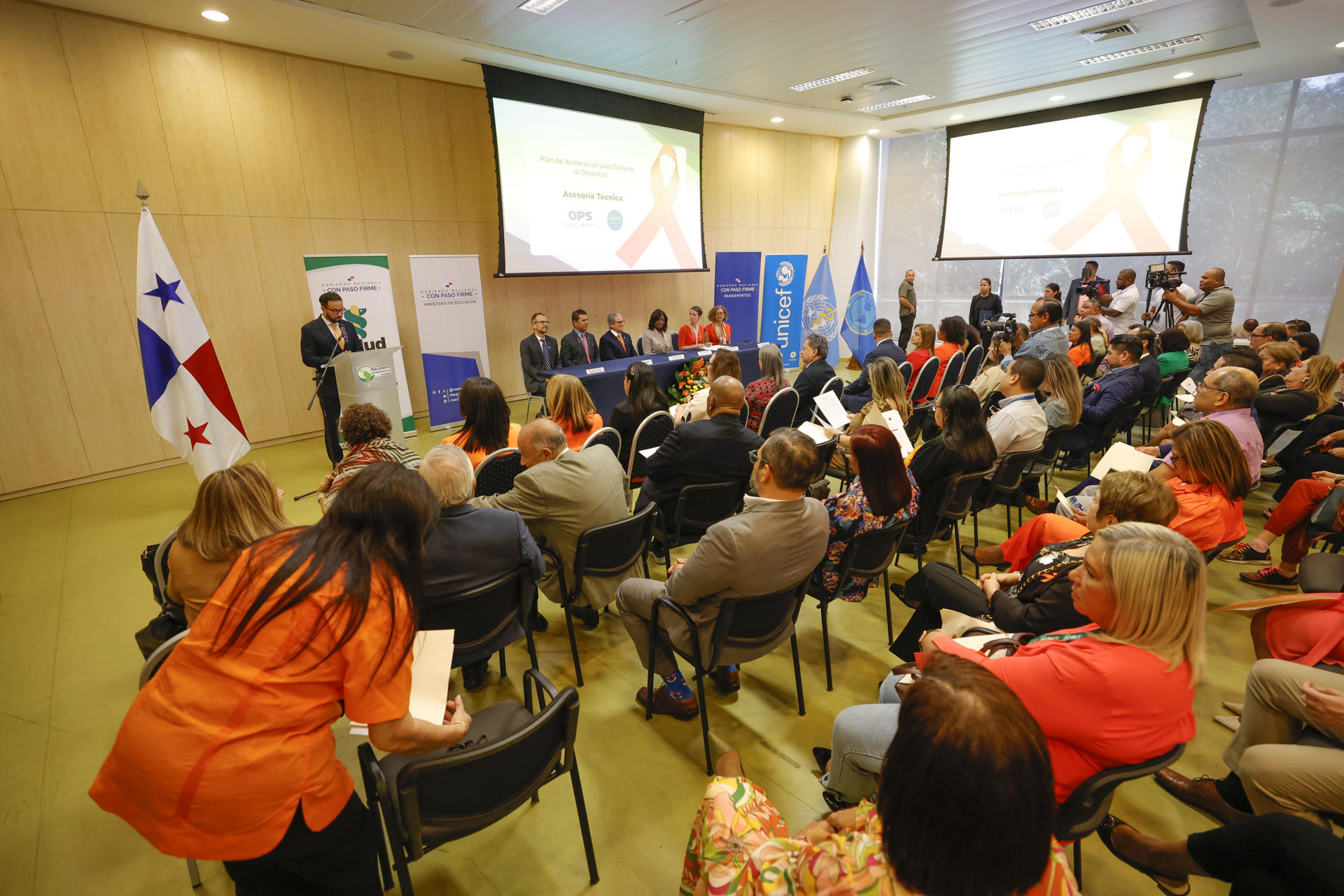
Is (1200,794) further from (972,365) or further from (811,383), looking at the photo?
(972,365)

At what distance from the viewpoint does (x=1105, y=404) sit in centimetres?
458

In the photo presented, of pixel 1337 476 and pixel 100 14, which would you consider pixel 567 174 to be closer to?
pixel 100 14

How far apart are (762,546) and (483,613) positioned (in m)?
1.03

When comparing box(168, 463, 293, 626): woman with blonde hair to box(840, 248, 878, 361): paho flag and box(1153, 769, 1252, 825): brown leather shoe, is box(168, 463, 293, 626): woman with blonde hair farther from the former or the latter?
box(840, 248, 878, 361): paho flag

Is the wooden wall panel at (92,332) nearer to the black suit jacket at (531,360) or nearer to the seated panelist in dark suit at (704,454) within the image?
the black suit jacket at (531,360)

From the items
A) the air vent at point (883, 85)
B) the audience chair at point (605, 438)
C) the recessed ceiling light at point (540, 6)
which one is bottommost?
the audience chair at point (605, 438)

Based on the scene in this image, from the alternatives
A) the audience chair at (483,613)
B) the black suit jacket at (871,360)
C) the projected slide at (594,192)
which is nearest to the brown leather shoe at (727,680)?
the audience chair at (483,613)

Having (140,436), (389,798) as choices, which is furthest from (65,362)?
(389,798)

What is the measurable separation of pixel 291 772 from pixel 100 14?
698 centimetres

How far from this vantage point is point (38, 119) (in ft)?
15.9

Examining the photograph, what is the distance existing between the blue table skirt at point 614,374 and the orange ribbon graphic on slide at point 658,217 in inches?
78.6

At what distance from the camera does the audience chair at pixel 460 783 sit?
141 cm

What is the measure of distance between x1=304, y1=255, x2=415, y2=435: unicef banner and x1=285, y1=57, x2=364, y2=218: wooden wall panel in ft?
1.98

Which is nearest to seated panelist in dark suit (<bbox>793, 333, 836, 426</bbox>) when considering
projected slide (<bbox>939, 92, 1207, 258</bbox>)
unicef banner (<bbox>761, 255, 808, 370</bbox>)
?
unicef banner (<bbox>761, 255, 808, 370</bbox>)
